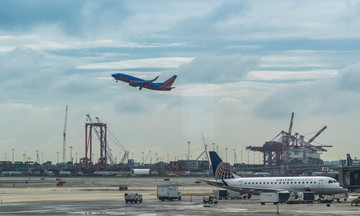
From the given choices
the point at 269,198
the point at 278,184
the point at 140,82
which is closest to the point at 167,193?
the point at 269,198

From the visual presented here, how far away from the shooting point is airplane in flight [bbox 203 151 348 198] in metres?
104

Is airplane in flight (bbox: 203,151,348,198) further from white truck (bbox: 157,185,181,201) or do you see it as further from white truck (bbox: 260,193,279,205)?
white truck (bbox: 157,185,181,201)

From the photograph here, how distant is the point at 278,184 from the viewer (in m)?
107

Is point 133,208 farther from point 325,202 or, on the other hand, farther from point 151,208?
point 325,202

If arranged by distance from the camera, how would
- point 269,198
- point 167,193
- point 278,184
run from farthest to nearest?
point 167,193 < point 278,184 < point 269,198

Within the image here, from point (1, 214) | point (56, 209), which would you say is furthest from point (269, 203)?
point (1, 214)

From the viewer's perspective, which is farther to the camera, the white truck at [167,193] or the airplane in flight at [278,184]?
the white truck at [167,193]

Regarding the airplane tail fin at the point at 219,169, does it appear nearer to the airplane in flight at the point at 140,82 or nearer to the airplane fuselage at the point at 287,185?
the airplane fuselage at the point at 287,185

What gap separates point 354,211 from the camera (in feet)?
261

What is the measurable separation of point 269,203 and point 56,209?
36228 millimetres

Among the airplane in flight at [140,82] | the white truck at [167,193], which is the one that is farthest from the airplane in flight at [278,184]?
the airplane in flight at [140,82]

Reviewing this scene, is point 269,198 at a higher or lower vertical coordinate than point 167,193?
lower

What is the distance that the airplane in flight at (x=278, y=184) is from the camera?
342 ft

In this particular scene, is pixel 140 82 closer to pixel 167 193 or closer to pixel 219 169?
pixel 219 169
